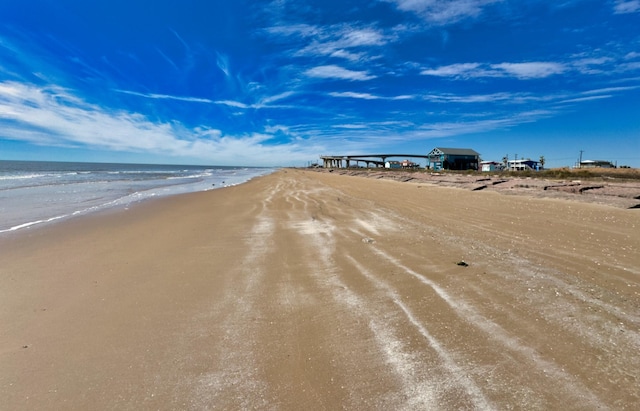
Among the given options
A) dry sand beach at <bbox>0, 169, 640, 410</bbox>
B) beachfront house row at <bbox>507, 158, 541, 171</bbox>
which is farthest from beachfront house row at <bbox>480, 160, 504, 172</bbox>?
dry sand beach at <bbox>0, 169, 640, 410</bbox>

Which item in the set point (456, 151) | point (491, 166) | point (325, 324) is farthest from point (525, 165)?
point (325, 324)

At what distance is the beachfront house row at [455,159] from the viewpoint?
70000mm

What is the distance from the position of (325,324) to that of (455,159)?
247ft

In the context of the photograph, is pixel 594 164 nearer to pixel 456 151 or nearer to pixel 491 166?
pixel 491 166

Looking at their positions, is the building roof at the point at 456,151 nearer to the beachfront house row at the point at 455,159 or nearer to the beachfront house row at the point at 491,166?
the beachfront house row at the point at 455,159

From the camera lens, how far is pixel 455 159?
232ft

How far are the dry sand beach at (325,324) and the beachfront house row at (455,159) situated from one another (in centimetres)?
6816

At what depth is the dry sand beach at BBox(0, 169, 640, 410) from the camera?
90.8 inches

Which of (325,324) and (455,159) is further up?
(455,159)

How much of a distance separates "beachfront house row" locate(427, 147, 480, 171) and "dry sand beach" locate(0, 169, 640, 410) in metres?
68.2

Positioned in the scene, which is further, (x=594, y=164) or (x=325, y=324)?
(x=594, y=164)

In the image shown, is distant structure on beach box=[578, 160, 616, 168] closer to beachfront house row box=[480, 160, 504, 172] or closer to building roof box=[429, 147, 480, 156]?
beachfront house row box=[480, 160, 504, 172]

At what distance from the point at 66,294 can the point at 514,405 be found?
5277 mm

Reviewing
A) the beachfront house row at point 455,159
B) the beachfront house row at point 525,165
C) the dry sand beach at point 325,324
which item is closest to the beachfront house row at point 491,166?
the beachfront house row at point 525,165
